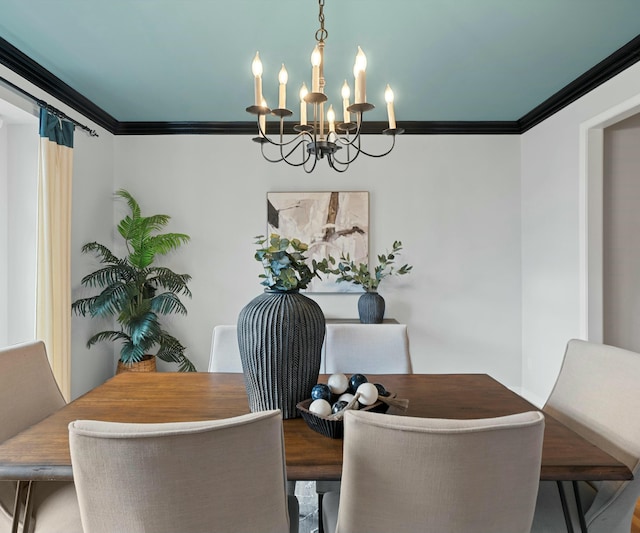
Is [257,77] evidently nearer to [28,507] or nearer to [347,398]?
[347,398]

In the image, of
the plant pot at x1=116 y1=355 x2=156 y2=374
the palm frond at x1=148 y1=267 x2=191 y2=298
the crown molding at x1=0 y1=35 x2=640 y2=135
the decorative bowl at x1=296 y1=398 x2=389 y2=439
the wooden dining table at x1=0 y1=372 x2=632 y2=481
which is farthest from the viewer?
the palm frond at x1=148 y1=267 x2=191 y2=298

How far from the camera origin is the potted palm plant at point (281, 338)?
134 centimetres

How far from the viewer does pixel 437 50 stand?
2.50 metres

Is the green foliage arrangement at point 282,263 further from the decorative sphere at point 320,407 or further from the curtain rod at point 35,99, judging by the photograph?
the curtain rod at point 35,99

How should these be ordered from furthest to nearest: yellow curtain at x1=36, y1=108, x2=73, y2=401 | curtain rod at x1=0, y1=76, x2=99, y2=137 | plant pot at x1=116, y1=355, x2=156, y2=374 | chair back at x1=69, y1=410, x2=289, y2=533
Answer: plant pot at x1=116, y1=355, x2=156, y2=374, yellow curtain at x1=36, y1=108, x2=73, y2=401, curtain rod at x1=0, y1=76, x2=99, y2=137, chair back at x1=69, y1=410, x2=289, y2=533

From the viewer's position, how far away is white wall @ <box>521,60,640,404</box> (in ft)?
9.95

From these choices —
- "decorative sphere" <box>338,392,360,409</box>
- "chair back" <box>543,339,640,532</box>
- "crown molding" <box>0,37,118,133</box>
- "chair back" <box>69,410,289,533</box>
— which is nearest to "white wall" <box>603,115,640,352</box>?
"chair back" <box>543,339,640,532</box>

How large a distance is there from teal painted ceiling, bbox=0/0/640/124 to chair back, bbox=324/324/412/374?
1582 millimetres

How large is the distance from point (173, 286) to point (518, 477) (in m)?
3.22

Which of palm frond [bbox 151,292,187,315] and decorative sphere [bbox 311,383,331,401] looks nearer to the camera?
decorative sphere [bbox 311,383,331,401]

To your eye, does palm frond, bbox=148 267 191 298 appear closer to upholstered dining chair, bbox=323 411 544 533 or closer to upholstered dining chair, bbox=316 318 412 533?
upholstered dining chair, bbox=316 318 412 533

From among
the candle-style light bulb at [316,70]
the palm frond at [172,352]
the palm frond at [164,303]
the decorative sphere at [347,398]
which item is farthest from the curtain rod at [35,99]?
the decorative sphere at [347,398]

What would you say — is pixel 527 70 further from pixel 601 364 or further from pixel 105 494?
pixel 105 494

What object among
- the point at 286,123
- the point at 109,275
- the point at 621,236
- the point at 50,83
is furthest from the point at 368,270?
the point at 50,83
